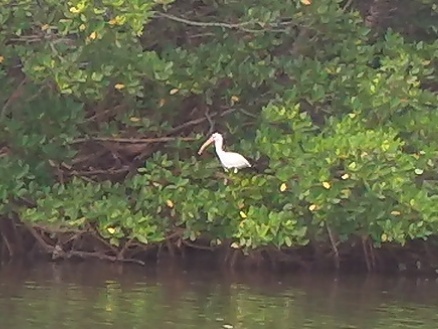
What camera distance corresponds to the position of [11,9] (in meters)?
15.8

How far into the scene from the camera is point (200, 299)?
1502 cm

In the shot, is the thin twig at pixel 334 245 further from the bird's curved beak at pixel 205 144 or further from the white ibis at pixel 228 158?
the bird's curved beak at pixel 205 144

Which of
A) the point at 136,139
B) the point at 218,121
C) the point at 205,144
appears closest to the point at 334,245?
the point at 205,144

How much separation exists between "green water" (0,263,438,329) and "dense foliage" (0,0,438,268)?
17.0 inches

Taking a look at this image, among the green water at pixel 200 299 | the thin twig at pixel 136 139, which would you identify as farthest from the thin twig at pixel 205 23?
the green water at pixel 200 299

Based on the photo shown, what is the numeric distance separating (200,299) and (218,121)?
2.90 metres

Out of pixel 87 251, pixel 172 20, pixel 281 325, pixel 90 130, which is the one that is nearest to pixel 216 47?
A: pixel 172 20

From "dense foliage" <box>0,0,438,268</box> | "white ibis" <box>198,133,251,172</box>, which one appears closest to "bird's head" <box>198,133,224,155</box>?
"white ibis" <box>198,133,251,172</box>

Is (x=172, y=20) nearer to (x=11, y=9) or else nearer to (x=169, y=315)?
(x=11, y=9)

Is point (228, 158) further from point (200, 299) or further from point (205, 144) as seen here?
point (200, 299)

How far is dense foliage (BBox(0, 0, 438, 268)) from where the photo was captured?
15.6 m

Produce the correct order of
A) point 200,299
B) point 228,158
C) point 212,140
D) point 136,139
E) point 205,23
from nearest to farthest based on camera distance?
point 200,299, point 228,158, point 212,140, point 205,23, point 136,139

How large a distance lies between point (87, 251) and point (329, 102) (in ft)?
11.0

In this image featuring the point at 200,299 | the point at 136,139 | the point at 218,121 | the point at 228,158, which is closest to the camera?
the point at 200,299
